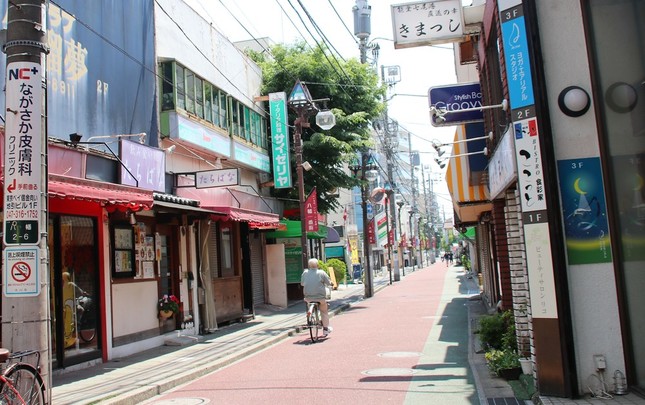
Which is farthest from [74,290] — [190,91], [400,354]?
[190,91]

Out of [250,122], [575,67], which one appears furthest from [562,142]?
[250,122]

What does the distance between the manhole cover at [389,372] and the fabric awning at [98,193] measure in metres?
4.77

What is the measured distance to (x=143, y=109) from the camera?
14000 millimetres

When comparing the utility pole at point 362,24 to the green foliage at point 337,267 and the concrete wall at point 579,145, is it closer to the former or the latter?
the green foliage at point 337,267

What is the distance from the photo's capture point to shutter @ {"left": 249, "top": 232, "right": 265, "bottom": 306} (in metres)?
22.7

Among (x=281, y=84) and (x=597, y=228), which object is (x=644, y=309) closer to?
(x=597, y=228)

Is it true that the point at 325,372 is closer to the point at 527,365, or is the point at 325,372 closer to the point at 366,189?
the point at 527,365

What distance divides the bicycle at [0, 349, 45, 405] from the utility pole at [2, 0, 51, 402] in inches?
4.3

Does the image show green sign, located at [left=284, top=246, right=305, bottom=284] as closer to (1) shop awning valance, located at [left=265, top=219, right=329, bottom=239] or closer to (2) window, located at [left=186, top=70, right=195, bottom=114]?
(1) shop awning valance, located at [left=265, top=219, right=329, bottom=239]

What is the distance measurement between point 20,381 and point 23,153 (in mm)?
2214

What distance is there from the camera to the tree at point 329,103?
2331 centimetres

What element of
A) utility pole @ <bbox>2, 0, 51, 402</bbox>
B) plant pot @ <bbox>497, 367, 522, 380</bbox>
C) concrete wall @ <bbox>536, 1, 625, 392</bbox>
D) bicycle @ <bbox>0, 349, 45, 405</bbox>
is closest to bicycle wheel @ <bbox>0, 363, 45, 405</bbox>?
bicycle @ <bbox>0, 349, 45, 405</bbox>

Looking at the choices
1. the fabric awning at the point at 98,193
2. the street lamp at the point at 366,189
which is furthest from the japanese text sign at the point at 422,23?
the street lamp at the point at 366,189

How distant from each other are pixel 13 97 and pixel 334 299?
2111 cm
